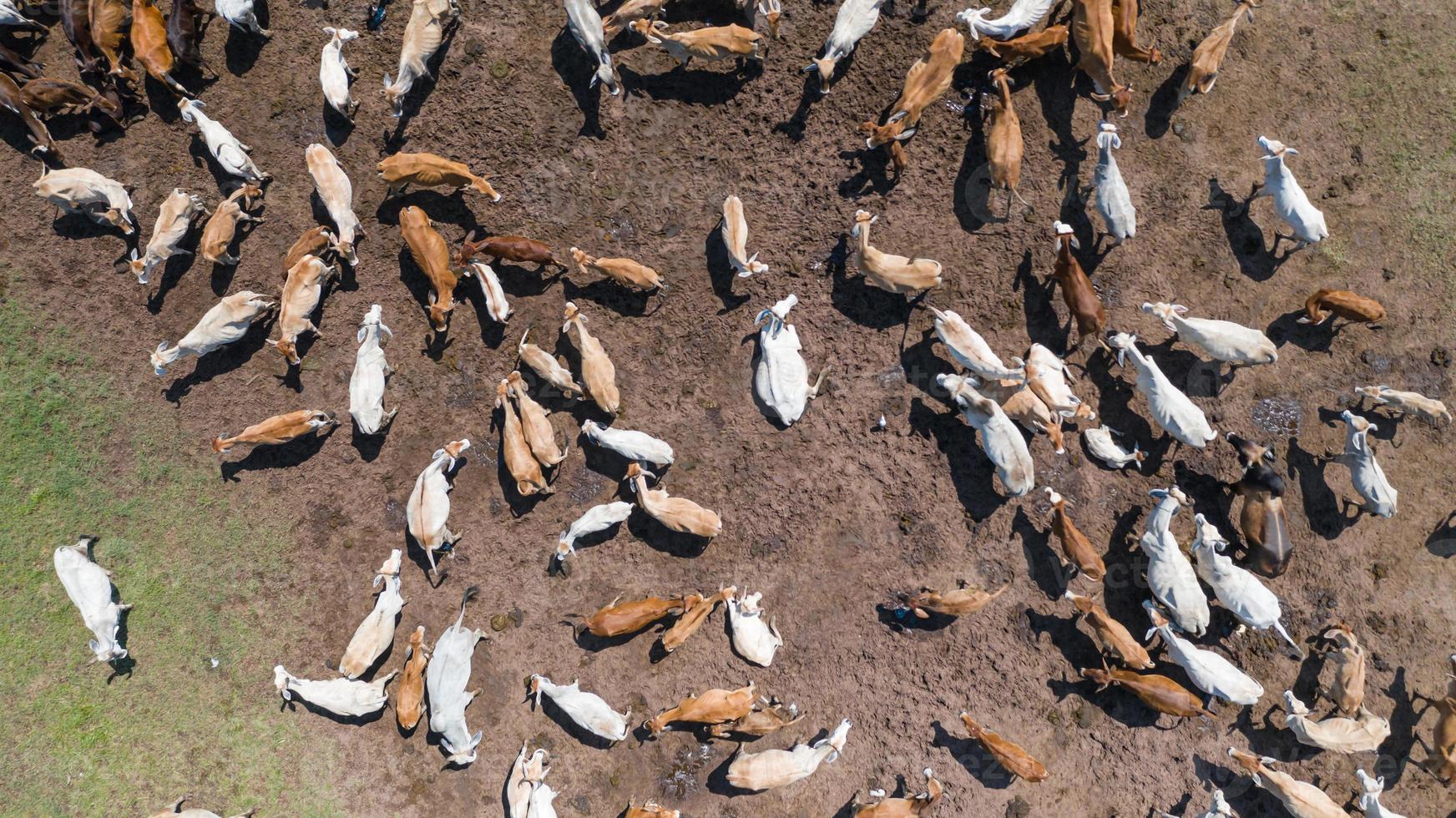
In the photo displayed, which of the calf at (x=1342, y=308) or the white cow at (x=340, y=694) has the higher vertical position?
the calf at (x=1342, y=308)

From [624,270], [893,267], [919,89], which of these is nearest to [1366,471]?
[893,267]

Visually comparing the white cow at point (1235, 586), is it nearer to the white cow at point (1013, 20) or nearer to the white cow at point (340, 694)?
the white cow at point (1013, 20)

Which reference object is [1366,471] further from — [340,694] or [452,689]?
[340,694]

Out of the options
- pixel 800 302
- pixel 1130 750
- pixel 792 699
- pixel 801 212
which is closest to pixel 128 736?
pixel 792 699

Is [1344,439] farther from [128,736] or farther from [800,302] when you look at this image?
[128,736]

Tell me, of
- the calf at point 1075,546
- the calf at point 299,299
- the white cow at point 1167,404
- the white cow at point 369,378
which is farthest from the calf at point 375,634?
the white cow at point 1167,404

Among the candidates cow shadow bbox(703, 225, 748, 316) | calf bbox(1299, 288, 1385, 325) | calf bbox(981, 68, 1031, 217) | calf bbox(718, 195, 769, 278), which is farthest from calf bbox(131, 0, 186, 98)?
calf bbox(1299, 288, 1385, 325)
